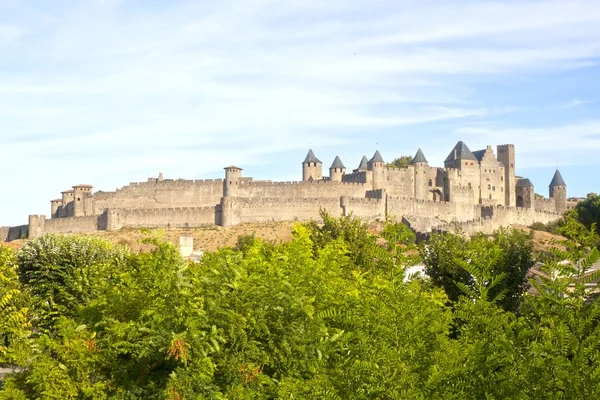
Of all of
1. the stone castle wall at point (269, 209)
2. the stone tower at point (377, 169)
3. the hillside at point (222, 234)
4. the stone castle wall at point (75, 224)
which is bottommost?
the hillside at point (222, 234)

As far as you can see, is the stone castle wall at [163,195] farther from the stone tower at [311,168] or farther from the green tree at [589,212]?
the green tree at [589,212]

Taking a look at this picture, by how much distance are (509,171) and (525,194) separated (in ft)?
10.9

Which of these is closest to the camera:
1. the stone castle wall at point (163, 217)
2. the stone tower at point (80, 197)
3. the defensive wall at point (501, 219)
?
the defensive wall at point (501, 219)

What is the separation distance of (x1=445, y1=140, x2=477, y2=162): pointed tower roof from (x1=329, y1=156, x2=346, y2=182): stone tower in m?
13.1

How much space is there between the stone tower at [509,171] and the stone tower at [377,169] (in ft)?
51.4

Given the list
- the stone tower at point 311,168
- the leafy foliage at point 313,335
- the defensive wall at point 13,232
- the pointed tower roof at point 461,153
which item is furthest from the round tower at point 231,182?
the leafy foliage at point 313,335

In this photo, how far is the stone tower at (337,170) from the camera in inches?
4001

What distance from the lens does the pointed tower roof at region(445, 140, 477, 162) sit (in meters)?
102

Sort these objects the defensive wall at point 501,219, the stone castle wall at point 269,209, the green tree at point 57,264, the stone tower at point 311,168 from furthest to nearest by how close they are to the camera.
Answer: the stone tower at point 311,168, the stone castle wall at point 269,209, the defensive wall at point 501,219, the green tree at point 57,264

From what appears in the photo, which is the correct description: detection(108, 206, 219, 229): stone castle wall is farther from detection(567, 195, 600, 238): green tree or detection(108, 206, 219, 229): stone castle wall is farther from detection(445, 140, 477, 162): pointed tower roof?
detection(567, 195, 600, 238): green tree

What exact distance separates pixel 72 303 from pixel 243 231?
60.9 metres

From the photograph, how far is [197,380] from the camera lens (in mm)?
16109

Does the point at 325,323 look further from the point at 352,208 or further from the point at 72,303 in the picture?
the point at 352,208

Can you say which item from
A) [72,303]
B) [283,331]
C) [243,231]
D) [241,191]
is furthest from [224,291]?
[241,191]
